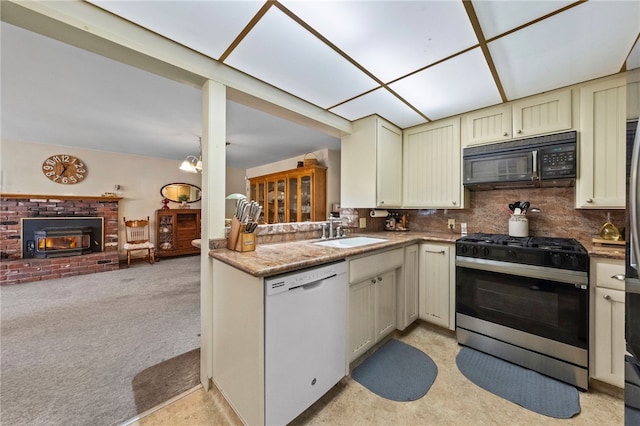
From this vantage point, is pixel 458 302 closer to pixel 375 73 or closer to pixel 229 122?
pixel 375 73

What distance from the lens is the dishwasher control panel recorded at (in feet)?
3.63

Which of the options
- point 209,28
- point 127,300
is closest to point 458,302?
point 209,28

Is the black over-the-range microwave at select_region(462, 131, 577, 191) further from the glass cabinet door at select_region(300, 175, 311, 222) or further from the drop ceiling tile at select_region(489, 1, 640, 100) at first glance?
the glass cabinet door at select_region(300, 175, 311, 222)

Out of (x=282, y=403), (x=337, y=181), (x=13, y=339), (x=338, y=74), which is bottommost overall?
(x=13, y=339)

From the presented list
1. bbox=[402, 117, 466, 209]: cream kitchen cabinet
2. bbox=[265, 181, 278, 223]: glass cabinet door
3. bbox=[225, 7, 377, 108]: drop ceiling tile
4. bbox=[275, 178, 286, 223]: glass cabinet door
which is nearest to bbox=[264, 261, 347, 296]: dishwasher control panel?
bbox=[225, 7, 377, 108]: drop ceiling tile

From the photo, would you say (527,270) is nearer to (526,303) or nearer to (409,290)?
(526,303)

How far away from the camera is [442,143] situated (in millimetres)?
2504

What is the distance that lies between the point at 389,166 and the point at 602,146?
158 cm

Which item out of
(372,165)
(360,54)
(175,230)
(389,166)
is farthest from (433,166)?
(175,230)

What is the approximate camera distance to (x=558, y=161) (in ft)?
6.14

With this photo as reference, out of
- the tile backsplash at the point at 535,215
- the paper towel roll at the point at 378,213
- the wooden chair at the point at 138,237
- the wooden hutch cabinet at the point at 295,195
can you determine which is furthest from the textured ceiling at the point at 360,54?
the wooden chair at the point at 138,237

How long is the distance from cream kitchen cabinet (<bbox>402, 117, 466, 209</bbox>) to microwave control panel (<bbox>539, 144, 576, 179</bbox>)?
622 mm

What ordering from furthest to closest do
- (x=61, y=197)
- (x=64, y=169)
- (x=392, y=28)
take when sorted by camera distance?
(x=64, y=169)
(x=61, y=197)
(x=392, y=28)

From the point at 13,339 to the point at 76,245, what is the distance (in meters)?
2.95
